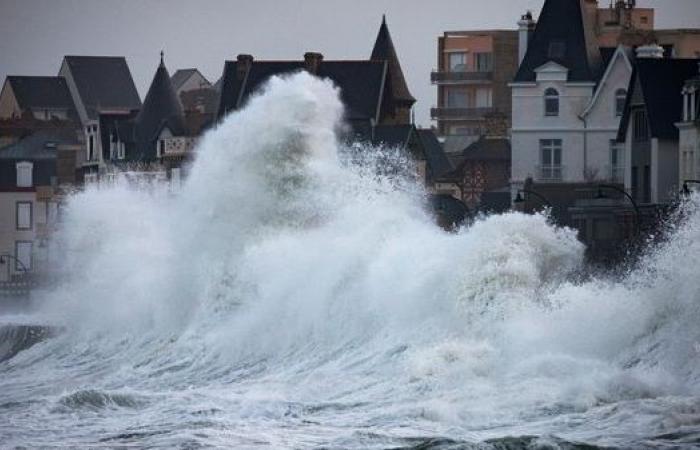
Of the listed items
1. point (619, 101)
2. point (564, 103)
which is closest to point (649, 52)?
point (619, 101)

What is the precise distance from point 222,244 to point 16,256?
165 ft

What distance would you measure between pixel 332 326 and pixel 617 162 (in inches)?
1042

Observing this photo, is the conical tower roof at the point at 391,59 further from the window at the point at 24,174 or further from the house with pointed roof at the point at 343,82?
the window at the point at 24,174

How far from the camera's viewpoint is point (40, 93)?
142m

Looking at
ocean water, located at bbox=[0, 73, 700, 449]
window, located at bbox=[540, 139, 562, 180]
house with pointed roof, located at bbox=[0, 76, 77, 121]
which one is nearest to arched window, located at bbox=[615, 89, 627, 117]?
window, located at bbox=[540, 139, 562, 180]

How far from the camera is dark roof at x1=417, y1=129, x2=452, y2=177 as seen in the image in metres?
99.7

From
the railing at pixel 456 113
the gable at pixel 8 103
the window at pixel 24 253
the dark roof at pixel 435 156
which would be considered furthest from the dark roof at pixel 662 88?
the gable at pixel 8 103

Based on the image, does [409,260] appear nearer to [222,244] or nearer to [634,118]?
[222,244]

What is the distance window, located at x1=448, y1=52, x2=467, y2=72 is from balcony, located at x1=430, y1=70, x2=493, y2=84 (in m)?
0.90

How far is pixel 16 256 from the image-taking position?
352 feet

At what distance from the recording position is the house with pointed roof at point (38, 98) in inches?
5527

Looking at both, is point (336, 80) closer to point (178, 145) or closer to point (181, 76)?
point (178, 145)

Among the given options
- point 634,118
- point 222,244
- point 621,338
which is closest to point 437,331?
point 621,338

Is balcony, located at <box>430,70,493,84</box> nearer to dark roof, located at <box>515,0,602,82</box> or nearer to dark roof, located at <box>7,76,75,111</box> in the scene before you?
dark roof, located at <box>7,76,75,111</box>
